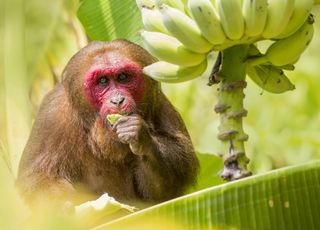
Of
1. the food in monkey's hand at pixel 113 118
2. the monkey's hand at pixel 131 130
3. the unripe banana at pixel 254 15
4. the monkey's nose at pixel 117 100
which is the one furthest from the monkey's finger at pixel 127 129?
the unripe banana at pixel 254 15

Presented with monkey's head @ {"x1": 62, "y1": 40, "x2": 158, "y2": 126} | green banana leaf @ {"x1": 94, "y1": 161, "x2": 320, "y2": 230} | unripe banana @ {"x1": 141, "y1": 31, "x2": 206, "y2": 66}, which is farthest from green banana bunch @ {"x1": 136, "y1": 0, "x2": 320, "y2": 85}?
monkey's head @ {"x1": 62, "y1": 40, "x2": 158, "y2": 126}

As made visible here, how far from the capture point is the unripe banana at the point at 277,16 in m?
2.18

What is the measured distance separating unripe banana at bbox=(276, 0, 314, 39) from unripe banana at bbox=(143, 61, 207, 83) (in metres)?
0.25

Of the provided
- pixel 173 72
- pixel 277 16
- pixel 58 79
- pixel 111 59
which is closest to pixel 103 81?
pixel 111 59

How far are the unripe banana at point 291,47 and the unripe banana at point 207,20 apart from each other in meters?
0.18

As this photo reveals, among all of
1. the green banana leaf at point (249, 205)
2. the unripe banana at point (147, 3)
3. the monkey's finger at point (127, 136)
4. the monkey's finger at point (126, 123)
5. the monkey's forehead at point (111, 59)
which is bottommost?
the green banana leaf at point (249, 205)

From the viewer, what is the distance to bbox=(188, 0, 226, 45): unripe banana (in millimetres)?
2182

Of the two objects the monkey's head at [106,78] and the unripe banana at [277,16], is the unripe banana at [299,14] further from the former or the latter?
the monkey's head at [106,78]

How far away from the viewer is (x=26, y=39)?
459 centimetres

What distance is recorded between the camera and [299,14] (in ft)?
7.42

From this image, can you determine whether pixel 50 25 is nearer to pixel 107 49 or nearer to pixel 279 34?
pixel 107 49

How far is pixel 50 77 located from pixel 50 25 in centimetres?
30

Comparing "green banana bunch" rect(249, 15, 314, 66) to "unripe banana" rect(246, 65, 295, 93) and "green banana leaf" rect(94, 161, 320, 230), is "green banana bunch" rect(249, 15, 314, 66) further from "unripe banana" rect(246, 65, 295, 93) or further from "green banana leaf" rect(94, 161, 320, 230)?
"green banana leaf" rect(94, 161, 320, 230)

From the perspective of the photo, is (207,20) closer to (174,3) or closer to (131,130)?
(174,3)
